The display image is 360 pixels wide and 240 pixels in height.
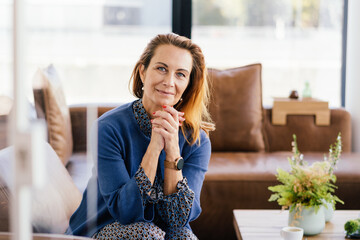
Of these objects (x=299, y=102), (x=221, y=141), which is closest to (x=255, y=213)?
(x=221, y=141)

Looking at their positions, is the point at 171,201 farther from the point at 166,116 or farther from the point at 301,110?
the point at 301,110

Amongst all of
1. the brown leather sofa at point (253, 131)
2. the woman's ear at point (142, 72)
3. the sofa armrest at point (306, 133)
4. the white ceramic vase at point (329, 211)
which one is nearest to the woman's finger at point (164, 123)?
the woman's ear at point (142, 72)

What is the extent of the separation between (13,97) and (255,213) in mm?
1721

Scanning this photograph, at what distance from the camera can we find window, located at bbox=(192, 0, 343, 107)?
354cm

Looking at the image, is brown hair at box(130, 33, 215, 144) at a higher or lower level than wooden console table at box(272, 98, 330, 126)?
higher

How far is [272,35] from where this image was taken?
356 cm

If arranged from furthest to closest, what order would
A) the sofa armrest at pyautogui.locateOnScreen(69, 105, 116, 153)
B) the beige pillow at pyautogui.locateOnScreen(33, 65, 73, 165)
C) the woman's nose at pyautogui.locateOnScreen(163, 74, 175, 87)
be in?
the woman's nose at pyautogui.locateOnScreen(163, 74, 175, 87), the sofa armrest at pyautogui.locateOnScreen(69, 105, 116, 153), the beige pillow at pyautogui.locateOnScreen(33, 65, 73, 165)

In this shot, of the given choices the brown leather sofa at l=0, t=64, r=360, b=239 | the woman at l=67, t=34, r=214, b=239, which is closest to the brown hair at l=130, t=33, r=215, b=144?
the woman at l=67, t=34, r=214, b=239

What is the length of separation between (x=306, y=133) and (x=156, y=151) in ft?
6.08

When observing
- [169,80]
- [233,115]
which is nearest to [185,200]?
[169,80]

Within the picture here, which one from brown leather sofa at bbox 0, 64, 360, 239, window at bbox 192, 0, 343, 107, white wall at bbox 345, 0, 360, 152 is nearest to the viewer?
brown leather sofa at bbox 0, 64, 360, 239

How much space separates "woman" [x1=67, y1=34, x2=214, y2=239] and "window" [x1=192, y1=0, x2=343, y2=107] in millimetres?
1897

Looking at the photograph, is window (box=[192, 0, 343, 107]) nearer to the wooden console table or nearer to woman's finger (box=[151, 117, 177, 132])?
the wooden console table

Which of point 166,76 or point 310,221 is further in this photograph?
point 310,221
